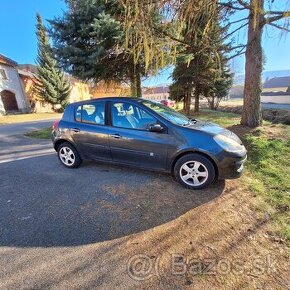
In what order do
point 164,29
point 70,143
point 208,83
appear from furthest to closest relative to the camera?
1. point 208,83
2. point 164,29
3. point 70,143

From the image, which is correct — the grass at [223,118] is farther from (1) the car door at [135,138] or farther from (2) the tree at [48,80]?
(2) the tree at [48,80]

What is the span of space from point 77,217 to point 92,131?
1985 mm

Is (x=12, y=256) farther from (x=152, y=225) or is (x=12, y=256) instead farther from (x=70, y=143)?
(x=70, y=143)

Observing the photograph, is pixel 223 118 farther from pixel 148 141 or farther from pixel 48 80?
pixel 48 80

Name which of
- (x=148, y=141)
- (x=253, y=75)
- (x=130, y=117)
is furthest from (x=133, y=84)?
(x=148, y=141)

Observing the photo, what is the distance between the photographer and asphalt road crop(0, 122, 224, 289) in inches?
91.6

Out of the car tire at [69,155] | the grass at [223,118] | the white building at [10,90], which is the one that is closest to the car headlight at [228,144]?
the car tire at [69,155]

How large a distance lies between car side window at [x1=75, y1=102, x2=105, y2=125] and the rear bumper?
2.48m

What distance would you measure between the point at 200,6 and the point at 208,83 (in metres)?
11.0

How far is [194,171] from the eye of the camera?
3.94 metres

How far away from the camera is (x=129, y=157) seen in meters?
4.45

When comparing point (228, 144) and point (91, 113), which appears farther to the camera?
point (91, 113)

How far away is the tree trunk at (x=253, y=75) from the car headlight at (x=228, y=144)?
4071 mm

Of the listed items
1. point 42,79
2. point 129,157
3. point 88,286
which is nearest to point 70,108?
point 129,157
